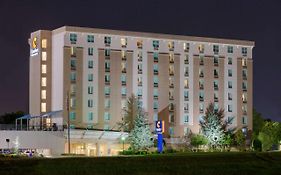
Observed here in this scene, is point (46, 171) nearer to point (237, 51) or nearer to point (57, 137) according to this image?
point (57, 137)

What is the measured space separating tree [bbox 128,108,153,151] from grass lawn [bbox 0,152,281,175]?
43250mm

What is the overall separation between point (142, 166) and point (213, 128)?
61643 millimetres

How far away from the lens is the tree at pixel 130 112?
120625mm

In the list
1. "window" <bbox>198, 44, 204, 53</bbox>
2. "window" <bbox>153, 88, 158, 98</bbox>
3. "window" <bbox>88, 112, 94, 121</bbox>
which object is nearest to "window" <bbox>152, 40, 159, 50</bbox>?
"window" <bbox>153, 88, 158, 98</bbox>

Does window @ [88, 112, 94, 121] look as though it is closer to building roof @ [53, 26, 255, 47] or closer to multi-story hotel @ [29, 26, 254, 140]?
multi-story hotel @ [29, 26, 254, 140]

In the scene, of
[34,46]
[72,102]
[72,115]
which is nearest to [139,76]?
[72,102]

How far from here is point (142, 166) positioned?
60.7m

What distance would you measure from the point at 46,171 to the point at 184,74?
255 ft

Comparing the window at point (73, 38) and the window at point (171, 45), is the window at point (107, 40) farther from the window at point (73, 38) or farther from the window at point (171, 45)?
the window at point (171, 45)

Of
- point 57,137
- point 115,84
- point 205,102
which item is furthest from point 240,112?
point 57,137

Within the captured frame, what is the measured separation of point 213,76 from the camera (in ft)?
443

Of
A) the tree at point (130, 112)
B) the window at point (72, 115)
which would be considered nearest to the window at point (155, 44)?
the tree at point (130, 112)

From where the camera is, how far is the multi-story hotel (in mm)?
121938

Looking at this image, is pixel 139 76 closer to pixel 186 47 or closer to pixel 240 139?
pixel 186 47
